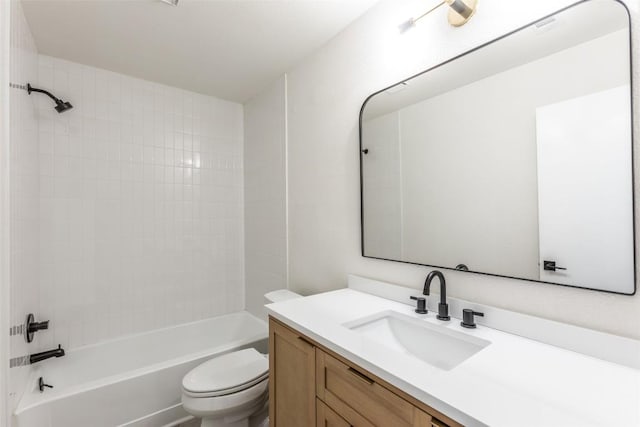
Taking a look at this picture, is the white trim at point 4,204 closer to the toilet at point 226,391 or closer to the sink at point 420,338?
the toilet at point 226,391

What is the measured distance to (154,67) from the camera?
6.91 ft

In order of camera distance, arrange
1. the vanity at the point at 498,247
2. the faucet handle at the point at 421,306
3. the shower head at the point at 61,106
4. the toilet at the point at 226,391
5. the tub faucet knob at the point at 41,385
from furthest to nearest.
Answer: the shower head at the point at 61,106 → the tub faucet knob at the point at 41,385 → the toilet at the point at 226,391 → the faucet handle at the point at 421,306 → the vanity at the point at 498,247

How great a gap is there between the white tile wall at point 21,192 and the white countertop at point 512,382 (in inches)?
54.3

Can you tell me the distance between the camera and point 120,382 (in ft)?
5.33

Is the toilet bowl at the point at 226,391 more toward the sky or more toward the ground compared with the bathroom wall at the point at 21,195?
more toward the ground

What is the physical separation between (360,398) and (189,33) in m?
2.07

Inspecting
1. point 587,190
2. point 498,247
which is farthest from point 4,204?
point 587,190

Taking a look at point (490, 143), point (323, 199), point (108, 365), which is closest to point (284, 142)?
point (323, 199)

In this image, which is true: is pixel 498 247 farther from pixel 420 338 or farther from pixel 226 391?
pixel 226 391

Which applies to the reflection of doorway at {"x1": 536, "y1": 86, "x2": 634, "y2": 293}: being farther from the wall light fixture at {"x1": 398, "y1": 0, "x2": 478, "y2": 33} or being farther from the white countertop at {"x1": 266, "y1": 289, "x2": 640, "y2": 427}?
the wall light fixture at {"x1": 398, "y1": 0, "x2": 478, "y2": 33}

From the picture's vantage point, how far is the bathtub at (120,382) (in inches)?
58.7

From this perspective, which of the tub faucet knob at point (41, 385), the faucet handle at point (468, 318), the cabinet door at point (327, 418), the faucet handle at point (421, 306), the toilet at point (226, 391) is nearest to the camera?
the cabinet door at point (327, 418)

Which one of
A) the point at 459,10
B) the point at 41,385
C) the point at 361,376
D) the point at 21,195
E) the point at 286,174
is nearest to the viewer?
the point at 361,376

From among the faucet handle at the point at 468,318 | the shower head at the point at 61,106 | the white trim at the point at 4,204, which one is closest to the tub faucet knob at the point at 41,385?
the white trim at the point at 4,204
